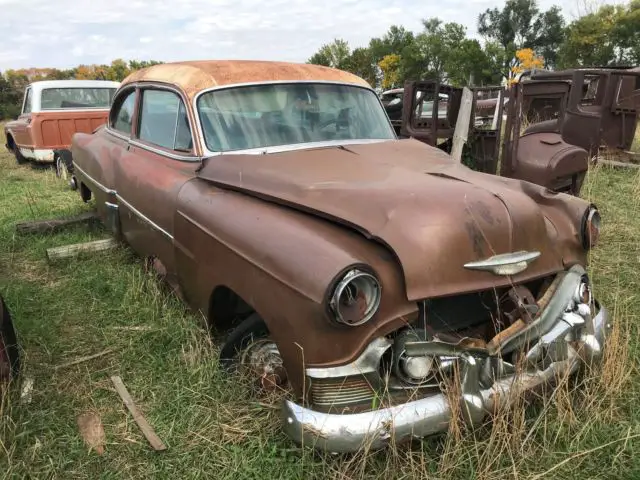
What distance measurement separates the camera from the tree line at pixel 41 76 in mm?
30997

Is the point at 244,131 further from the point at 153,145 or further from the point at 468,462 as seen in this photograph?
the point at 468,462

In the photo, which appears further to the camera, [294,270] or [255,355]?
[255,355]

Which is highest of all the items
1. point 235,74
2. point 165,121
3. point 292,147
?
point 235,74

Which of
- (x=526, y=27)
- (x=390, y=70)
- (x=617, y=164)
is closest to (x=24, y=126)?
(x=617, y=164)

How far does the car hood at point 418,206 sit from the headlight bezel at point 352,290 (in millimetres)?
150

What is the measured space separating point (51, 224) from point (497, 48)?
51.7 m

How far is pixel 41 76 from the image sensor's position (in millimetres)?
41844

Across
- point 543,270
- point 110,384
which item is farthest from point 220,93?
point 543,270

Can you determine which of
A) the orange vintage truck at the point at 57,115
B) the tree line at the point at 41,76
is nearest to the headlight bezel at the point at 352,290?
the orange vintage truck at the point at 57,115

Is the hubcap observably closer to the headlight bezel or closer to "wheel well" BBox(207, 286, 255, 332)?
"wheel well" BBox(207, 286, 255, 332)

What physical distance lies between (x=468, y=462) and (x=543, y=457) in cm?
34

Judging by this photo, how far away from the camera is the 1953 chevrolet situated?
1.98 meters

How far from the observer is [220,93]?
10.9 ft

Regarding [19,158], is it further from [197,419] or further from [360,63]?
[360,63]
